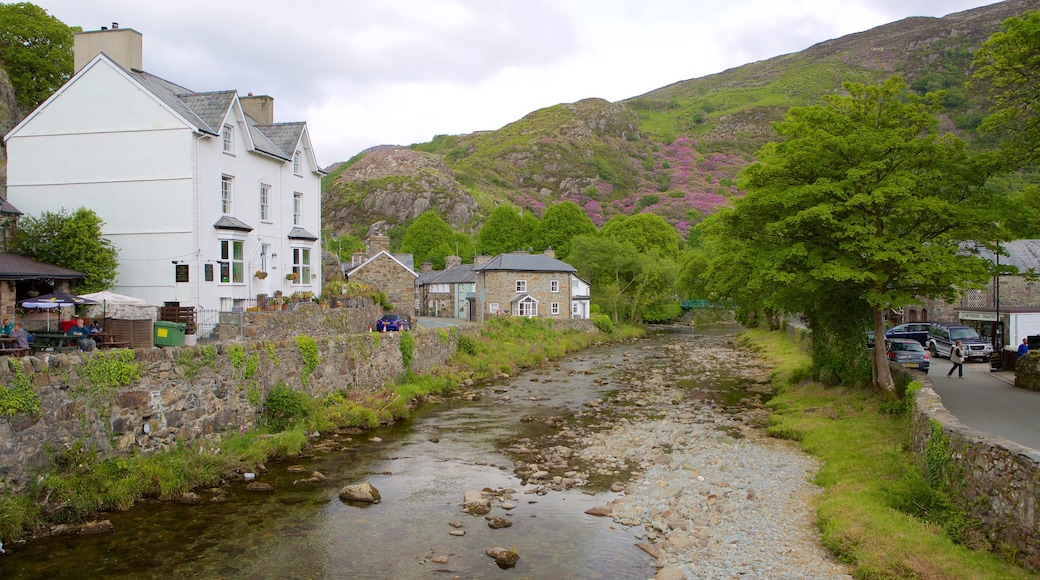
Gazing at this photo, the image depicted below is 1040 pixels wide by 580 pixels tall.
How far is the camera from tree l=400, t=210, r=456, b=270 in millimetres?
96125

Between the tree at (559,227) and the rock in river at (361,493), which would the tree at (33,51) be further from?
the tree at (559,227)

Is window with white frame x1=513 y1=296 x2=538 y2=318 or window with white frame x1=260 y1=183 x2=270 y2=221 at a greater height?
window with white frame x1=260 y1=183 x2=270 y2=221

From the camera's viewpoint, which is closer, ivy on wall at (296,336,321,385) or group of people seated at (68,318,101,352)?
group of people seated at (68,318,101,352)

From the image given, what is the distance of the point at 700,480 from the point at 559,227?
7788 centimetres

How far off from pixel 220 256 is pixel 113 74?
8668 mm

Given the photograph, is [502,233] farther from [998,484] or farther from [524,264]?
[998,484]

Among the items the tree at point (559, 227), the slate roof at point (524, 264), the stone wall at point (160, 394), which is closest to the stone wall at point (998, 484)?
the stone wall at point (160, 394)

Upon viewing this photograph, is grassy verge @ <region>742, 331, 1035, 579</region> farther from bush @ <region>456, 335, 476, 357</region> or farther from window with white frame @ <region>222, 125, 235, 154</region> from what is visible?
window with white frame @ <region>222, 125, 235, 154</region>

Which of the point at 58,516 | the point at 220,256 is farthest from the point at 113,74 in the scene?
the point at 58,516

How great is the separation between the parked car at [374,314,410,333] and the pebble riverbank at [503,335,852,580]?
1384cm

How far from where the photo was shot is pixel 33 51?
125 ft

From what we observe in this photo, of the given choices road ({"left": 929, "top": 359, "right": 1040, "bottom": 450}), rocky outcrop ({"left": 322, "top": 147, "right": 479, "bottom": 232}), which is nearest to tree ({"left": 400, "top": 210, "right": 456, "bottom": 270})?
rocky outcrop ({"left": 322, "top": 147, "right": 479, "bottom": 232})

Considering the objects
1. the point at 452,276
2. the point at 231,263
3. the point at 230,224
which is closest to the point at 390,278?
the point at 231,263

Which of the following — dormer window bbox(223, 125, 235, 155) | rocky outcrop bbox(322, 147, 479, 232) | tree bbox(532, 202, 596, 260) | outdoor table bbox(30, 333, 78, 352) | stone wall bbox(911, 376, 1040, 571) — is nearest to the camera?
stone wall bbox(911, 376, 1040, 571)
